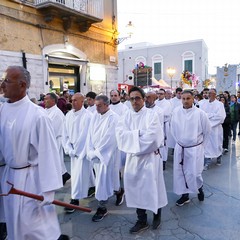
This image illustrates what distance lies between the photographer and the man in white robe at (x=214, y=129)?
7176 millimetres

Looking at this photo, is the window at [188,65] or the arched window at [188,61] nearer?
the arched window at [188,61]

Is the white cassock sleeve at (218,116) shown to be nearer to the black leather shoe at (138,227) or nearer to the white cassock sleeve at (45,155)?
the black leather shoe at (138,227)

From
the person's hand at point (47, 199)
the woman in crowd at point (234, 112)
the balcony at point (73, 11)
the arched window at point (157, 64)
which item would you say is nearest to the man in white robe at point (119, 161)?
the person's hand at point (47, 199)

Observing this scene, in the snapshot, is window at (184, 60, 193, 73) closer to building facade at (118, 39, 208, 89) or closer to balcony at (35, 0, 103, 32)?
building facade at (118, 39, 208, 89)

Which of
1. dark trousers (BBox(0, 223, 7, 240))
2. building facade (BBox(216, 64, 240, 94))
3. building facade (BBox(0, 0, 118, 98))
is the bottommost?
dark trousers (BBox(0, 223, 7, 240))

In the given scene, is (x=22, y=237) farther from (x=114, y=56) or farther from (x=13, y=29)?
(x=114, y=56)

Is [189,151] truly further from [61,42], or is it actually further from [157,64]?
[157,64]

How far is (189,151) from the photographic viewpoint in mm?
4617

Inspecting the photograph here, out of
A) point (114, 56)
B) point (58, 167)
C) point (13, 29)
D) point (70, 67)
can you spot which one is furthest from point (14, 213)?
point (114, 56)

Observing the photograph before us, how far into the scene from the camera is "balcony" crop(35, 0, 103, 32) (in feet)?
35.5

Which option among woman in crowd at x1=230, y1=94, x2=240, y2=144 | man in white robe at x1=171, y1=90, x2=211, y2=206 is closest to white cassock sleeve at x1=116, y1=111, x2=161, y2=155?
man in white robe at x1=171, y1=90, x2=211, y2=206

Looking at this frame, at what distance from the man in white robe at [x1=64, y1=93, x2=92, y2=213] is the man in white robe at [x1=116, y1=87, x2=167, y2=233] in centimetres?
87

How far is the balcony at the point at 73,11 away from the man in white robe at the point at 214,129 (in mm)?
6944

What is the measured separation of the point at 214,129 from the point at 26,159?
6027 mm
